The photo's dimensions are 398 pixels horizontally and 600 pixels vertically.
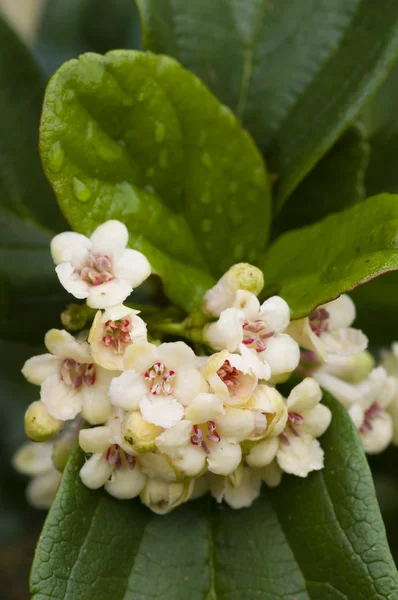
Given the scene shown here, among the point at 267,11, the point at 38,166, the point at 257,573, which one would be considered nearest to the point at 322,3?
the point at 267,11

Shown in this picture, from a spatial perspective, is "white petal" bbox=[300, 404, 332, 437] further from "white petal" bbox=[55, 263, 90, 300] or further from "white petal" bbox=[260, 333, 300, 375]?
"white petal" bbox=[55, 263, 90, 300]

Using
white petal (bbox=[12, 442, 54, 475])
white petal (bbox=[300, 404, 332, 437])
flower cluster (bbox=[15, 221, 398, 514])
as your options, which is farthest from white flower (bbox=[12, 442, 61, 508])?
white petal (bbox=[300, 404, 332, 437])

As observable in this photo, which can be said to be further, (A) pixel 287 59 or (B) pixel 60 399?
(A) pixel 287 59

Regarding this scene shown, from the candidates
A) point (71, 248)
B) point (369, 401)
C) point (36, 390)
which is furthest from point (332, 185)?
point (36, 390)

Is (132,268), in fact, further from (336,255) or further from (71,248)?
(336,255)

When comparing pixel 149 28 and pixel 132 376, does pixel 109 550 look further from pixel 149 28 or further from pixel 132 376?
pixel 149 28

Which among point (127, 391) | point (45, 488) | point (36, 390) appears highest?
point (127, 391)

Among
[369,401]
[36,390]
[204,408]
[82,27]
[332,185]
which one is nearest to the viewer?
[204,408]
